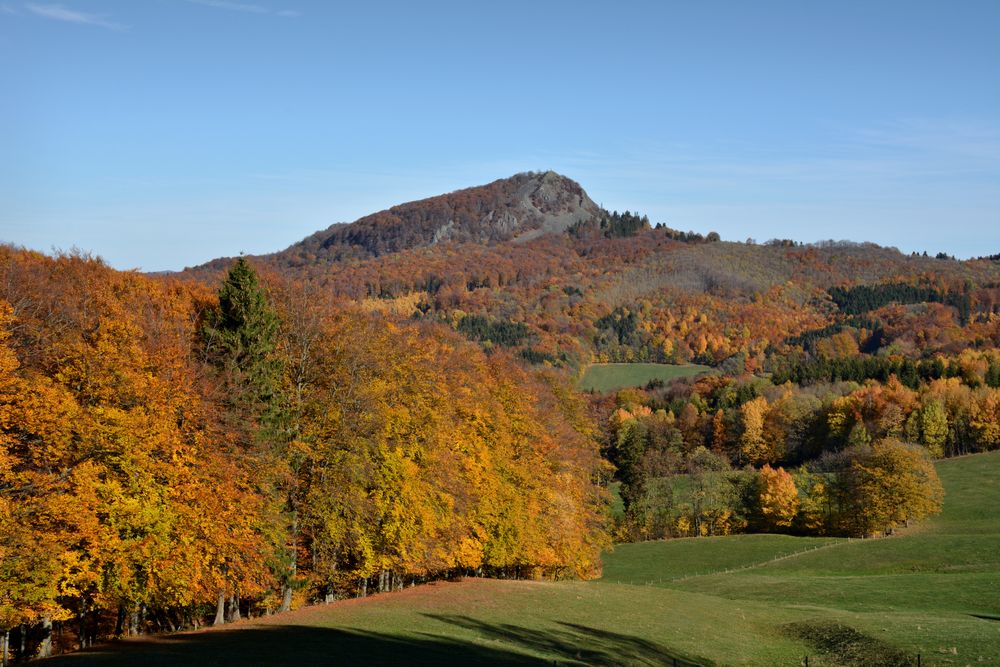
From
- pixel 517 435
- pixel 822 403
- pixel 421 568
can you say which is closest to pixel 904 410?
pixel 822 403

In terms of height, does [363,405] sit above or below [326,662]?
above

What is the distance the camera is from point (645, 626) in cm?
4412

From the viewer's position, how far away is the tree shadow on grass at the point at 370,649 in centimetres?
2802

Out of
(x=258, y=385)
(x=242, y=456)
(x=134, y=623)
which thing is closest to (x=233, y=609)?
(x=134, y=623)

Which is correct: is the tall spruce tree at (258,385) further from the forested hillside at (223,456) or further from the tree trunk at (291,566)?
the forested hillside at (223,456)

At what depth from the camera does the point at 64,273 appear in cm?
5528

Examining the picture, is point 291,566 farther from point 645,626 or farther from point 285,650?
point 645,626

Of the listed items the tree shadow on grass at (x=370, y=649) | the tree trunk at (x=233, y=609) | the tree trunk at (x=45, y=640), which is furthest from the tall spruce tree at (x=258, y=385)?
the tree trunk at (x=45, y=640)

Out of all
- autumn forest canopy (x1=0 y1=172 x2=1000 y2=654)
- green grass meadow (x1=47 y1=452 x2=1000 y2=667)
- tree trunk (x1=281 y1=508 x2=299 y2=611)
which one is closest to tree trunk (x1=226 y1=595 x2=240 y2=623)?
autumn forest canopy (x1=0 y1=172 x2=1000 y2=654)

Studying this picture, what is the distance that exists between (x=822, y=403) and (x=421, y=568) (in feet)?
478

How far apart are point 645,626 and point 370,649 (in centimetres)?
1771

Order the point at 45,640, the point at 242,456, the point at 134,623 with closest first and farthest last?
1. the point at 45,640
2. the point at 242,456
3. the point at 134,623

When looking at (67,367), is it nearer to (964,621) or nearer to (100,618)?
(100,618)

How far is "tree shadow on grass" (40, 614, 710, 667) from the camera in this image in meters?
28.0
